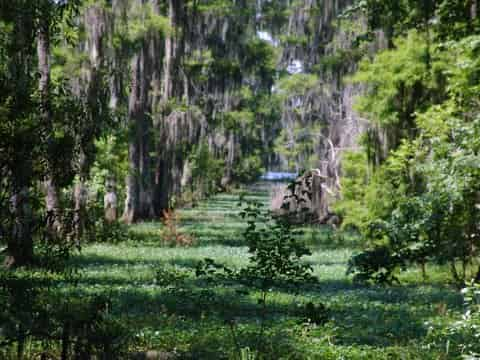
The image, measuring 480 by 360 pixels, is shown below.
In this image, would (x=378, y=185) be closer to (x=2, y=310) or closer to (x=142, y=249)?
(x=142, y=249)

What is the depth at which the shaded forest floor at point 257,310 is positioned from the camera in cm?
813

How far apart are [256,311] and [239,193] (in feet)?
6.20

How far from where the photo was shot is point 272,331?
916 centimetres

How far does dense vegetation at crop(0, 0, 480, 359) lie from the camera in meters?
6.32

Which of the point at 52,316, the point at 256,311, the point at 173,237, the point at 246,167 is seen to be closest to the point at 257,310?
the point at 256,311

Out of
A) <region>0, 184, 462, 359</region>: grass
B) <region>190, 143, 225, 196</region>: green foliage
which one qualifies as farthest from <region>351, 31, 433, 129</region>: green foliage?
<region>190, 143, 225, 196</region>: green foliage

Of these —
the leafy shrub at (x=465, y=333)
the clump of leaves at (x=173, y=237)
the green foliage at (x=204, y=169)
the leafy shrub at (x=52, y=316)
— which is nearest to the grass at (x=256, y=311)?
the leafy shrub at (x=465, y=333)

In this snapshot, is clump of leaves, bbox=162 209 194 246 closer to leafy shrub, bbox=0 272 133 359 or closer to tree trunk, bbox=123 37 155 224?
tree trunk, bbox=123 37 155 224

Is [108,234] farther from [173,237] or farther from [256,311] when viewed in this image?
[256,311]

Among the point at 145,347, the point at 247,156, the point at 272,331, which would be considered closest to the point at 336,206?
the point at 272,331

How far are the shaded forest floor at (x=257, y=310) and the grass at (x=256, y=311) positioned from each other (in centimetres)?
1

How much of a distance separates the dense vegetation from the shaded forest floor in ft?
0.19

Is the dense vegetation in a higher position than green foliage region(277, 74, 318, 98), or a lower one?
lower

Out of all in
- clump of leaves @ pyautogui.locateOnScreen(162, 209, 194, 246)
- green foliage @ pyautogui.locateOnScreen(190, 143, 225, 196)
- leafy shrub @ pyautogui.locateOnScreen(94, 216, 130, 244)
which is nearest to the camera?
clump of leaves @ pyautogui.locateOnScreen(162, 209, 194, 246)
